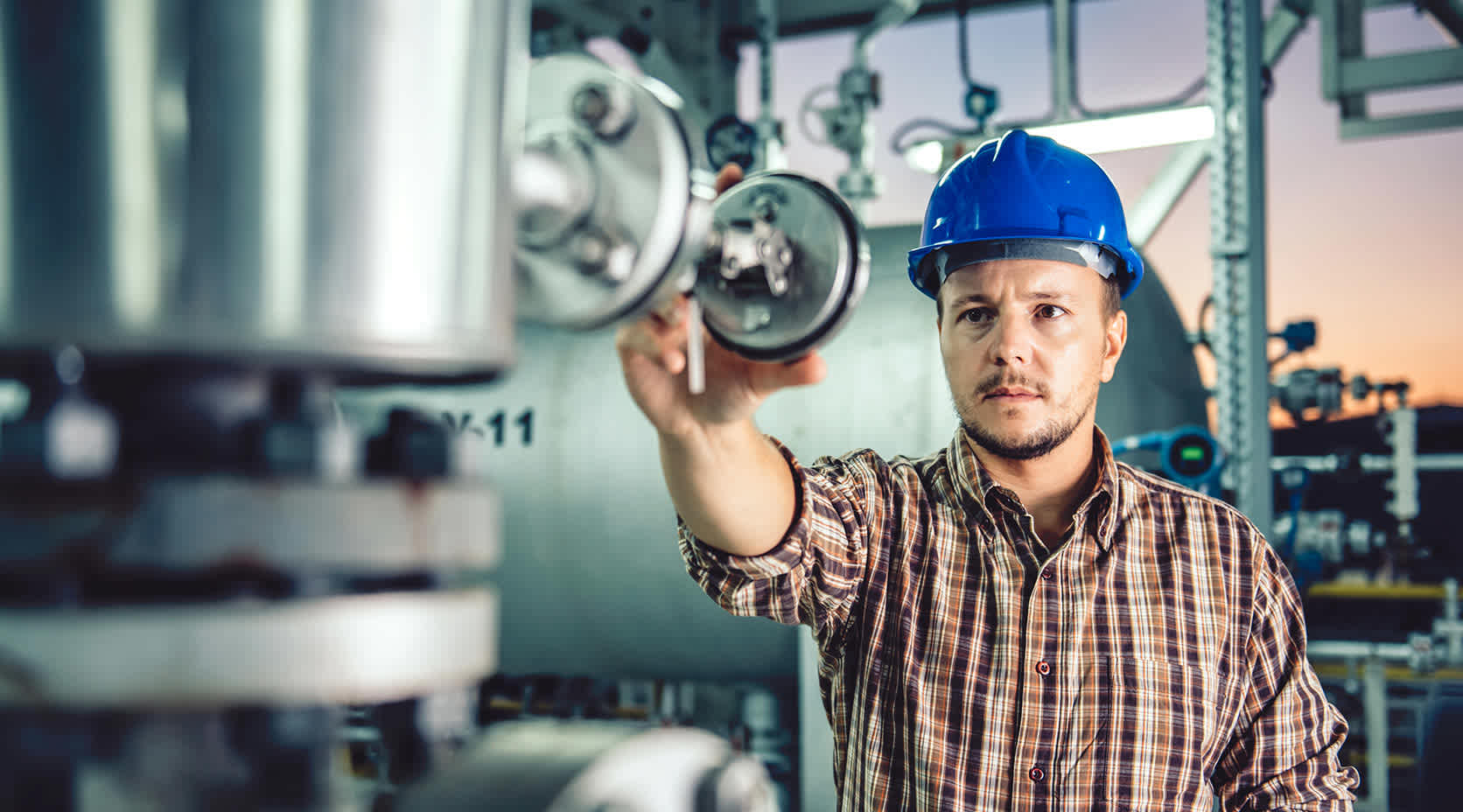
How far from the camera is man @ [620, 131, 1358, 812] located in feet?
3.71

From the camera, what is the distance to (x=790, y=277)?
49 centimetres

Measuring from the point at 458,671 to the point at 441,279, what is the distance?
11 centimetres

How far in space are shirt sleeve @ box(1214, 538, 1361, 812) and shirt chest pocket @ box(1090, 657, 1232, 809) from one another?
65 mm

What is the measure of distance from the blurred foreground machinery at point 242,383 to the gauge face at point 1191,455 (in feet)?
6.11

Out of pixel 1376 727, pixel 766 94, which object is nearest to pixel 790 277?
pixel 766 94

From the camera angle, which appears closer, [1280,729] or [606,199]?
[606,199]

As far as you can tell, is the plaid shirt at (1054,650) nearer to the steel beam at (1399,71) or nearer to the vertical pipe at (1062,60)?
the vertical pipe at (1062,60)

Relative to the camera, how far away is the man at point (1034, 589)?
3.71 feet

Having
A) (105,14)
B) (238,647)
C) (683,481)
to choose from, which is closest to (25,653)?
(238,647)

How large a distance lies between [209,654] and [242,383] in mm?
70

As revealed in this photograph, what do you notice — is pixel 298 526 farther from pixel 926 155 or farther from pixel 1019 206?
pixel 926 155

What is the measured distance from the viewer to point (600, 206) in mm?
399

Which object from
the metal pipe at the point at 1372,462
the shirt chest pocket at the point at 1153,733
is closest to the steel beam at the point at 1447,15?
the metal pipe at the point at 1372,462

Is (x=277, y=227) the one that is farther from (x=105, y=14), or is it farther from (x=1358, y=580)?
(x=1358, y=580)
